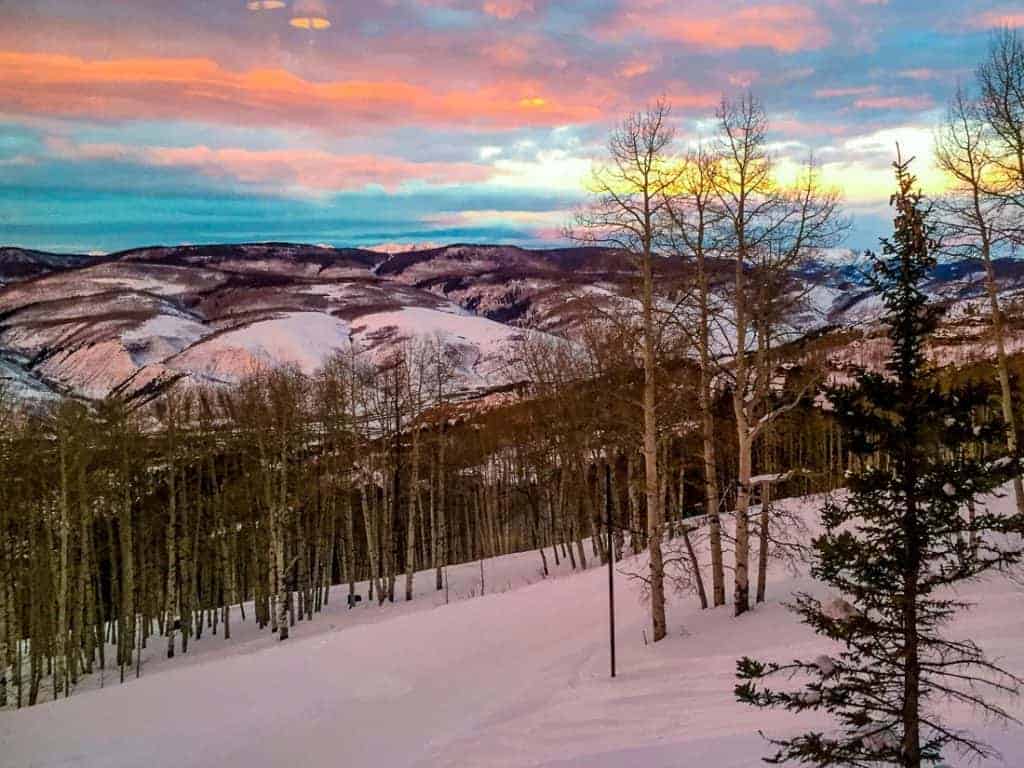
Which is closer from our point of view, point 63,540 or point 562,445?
point 63,540

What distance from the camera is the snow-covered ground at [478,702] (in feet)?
35.7

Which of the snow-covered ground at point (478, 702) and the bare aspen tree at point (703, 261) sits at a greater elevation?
the bare aspen tree at point (703, 261)

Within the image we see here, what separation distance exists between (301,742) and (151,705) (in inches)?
187

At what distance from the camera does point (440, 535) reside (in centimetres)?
3284

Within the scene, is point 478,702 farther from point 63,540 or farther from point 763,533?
point 63,540

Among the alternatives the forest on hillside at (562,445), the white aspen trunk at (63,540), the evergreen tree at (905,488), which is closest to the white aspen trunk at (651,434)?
the forest on hillside at (562,445)

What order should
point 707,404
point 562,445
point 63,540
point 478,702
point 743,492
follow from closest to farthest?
point 478,702
point 743,492
point 707,404
point 63,540
point 562,445

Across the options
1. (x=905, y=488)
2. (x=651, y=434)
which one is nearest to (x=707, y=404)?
(x=651, y=434)

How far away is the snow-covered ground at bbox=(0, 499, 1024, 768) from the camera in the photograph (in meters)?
10.9

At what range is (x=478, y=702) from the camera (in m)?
14.5

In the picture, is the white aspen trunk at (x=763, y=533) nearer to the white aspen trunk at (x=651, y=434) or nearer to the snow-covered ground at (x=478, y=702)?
the snow-covered ground at (x=478, y=702)

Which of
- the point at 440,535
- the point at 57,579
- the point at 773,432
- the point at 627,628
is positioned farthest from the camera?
the point at 440,535

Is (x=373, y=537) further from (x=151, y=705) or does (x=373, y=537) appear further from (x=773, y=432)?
(x=773, y=432)

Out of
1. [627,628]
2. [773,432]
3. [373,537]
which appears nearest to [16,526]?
[373,537]
